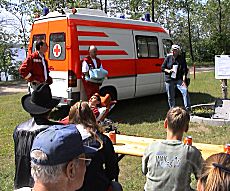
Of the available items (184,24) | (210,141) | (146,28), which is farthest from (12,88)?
(184,24)

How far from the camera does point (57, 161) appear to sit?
59.8 inches

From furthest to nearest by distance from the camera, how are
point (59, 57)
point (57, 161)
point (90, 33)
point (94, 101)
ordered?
point (90, 33), point (59, 57), point (94, 101), point (57, 161)

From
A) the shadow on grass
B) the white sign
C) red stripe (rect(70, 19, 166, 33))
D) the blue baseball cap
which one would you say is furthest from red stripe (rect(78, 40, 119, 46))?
the blue baseball cap

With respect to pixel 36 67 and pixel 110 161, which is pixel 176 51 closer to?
pixel 36 67

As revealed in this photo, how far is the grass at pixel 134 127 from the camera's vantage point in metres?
5.24

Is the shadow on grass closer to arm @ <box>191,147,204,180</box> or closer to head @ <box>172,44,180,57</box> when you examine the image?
head @ <box>172,44,180,57</box>

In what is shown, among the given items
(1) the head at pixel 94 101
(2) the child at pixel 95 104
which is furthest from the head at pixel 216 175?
(1) the head at pixel 94 101

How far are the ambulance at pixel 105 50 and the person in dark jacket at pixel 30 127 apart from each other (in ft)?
16.4

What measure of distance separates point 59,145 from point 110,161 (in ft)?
5.98

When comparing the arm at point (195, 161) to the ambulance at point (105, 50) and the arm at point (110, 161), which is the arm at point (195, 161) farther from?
the ambulance at point (105, 50)

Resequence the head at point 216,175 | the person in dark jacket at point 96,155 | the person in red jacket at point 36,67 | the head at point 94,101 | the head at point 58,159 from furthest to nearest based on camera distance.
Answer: the person in red jacket at point 36,67, the head at point 94,101, the person in dark jacket at point 96,155, the head at point 216,175, the head at point 58,159

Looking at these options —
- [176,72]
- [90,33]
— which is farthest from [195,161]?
[90,33]

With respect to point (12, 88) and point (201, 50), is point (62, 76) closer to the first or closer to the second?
point (12, 88)

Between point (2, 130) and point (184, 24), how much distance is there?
1385 inches
